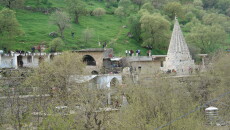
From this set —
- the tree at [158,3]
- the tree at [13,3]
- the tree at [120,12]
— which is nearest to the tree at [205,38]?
the tree at [120,12]

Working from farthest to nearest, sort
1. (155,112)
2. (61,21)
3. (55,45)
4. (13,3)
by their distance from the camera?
(13,3)
(61,21)
(55,45)
(155,112)

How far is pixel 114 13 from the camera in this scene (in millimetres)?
98375

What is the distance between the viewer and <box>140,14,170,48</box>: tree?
72688 millimetres

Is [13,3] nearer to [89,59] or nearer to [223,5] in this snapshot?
[89,59]

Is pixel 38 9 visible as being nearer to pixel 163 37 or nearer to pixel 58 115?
pixel 163 37

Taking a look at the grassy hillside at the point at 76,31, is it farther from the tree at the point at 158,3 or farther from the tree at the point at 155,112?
the tree at the point at 155,112

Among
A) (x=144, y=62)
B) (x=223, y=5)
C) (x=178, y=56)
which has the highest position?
(x=223, y=5)

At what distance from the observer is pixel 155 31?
72.9m

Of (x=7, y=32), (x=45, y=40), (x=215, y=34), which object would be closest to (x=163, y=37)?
(x=215, y=34)

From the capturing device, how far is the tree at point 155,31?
72688mm

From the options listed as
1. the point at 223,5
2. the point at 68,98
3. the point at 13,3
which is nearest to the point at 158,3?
the point at 223,5

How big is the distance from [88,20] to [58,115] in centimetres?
6380

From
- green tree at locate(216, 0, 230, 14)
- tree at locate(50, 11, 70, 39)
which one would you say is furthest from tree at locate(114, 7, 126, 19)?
green tree at locate(216, 0, 230, 14)

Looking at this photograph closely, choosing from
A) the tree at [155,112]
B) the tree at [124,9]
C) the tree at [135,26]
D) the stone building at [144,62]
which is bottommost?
the tree at [155,112]
